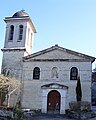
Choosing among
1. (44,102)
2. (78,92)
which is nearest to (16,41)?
(44,102)

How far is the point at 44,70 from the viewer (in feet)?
95.0

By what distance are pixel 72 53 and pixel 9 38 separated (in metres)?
8.99

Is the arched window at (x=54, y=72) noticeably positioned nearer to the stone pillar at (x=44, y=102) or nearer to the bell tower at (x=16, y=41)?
the stone pillar at (x=44, y=102)

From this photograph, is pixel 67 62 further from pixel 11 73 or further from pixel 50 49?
pixel 11 73

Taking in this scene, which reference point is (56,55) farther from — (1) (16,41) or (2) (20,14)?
(2) (20,14)

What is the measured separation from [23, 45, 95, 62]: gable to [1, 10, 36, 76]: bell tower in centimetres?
132

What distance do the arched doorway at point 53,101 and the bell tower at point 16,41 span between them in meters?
5.26

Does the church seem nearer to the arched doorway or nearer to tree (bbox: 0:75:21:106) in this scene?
the arched doorway

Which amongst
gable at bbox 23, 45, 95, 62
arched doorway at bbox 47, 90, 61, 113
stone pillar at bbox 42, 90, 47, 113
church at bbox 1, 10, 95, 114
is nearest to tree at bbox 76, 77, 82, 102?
church at bbox 1, 10, 95, 114

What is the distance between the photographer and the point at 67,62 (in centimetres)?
2864

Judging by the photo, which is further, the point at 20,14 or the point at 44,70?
the point at 20,14

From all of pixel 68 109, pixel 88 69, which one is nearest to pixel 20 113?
pixel 68 109

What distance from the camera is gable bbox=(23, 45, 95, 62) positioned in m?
28.5

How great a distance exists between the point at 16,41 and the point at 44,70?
572 cm
